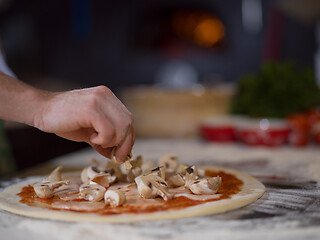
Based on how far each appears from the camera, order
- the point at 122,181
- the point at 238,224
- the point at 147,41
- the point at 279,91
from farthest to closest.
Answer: the point at 147,41 → the point at 279,91 → the point at 122,181 → the point at 238,224

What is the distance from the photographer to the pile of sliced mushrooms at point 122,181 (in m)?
0.86

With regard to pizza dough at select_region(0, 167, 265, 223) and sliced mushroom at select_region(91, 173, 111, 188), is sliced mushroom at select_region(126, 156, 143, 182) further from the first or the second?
pizza dough at select_region(0, 167, 265, 223)

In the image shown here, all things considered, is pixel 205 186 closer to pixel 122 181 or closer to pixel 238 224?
pixel 238 224

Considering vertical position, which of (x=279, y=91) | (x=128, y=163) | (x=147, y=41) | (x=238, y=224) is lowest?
(x=238, y=224)

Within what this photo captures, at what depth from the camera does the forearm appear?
33.8 inches

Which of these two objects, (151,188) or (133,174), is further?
(133,174)

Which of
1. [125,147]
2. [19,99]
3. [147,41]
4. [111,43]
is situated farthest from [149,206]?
[111,43]

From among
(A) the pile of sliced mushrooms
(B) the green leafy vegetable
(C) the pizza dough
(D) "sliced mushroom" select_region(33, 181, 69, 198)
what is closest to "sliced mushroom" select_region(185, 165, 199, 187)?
(A) the pile of sliced mushrooms

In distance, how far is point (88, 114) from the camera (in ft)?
2.72

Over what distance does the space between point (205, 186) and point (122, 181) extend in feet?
0.93

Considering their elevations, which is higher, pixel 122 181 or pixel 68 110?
pixel 68 110

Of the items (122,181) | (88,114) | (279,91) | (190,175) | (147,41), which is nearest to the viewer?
(88,114)

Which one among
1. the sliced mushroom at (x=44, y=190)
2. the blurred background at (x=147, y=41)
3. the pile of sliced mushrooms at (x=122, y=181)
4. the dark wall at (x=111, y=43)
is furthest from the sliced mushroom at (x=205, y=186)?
the dark wall at (x=111, y=43)

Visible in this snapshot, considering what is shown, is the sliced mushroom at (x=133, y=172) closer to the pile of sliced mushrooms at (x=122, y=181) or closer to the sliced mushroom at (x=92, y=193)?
the pile of sliced mushrooms at (x=122, y=181)
